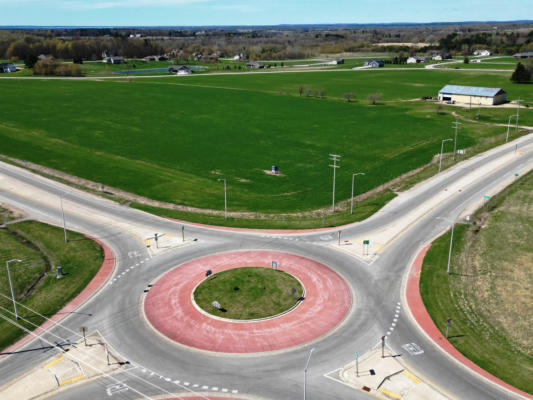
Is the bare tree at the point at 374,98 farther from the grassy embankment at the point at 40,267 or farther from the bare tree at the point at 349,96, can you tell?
the grassy embankment at the point at 40,267

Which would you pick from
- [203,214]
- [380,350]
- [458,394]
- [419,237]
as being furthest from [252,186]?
[458,394]


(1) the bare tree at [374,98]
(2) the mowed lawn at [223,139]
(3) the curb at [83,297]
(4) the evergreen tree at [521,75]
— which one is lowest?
(3) the curb at [83,297]

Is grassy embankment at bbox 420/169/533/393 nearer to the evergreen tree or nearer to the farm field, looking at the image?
the farm field

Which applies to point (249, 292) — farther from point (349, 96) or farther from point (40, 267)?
point (349, 96)

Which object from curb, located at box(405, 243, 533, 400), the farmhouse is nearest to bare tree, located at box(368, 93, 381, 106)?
the farmhouse

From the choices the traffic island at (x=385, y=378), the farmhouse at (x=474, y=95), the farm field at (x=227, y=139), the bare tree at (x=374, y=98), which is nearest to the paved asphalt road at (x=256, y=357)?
the traffic island at (x=385, y=378)
